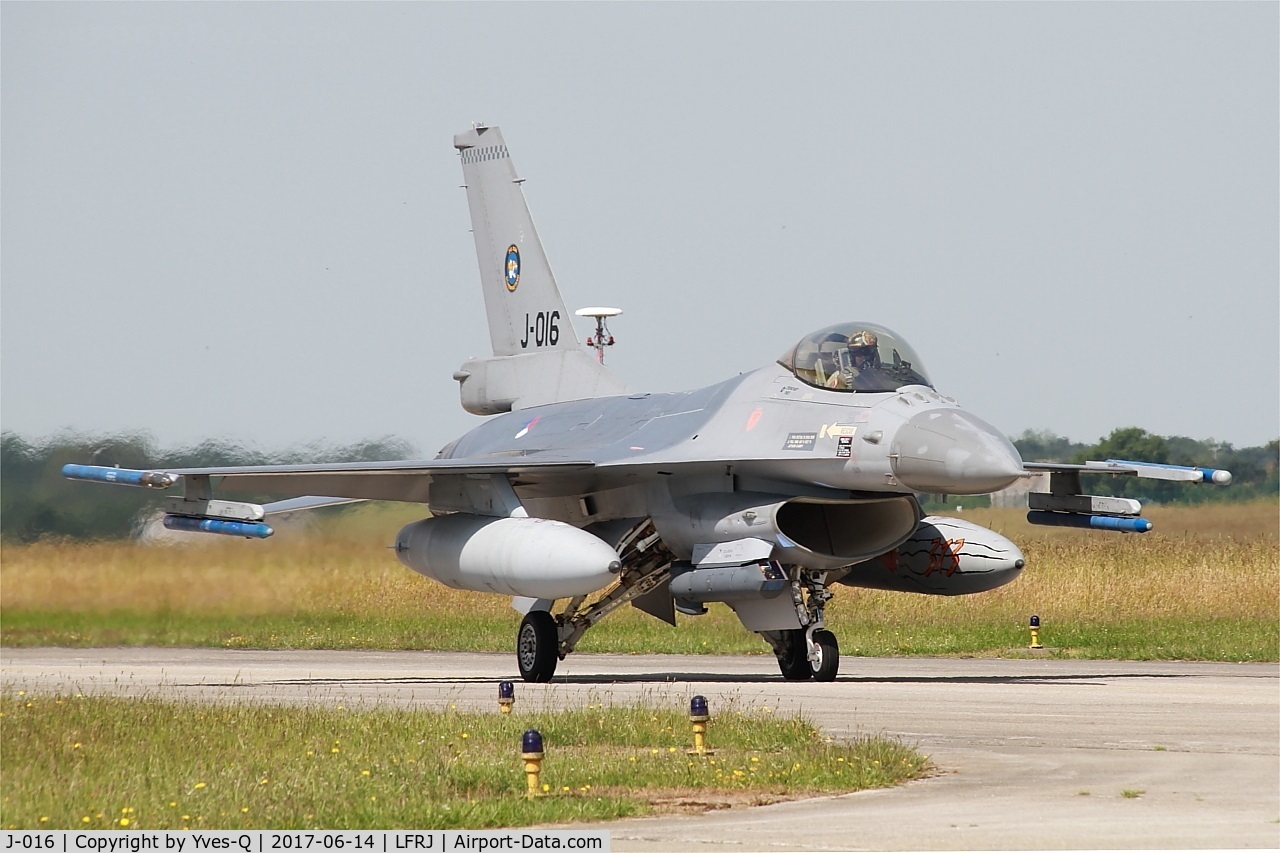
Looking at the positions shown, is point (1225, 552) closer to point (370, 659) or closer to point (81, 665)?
point (370, 659)

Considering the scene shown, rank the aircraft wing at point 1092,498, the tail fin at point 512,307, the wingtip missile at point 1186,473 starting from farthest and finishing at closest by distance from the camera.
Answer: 1. the tail fin at point 512,307
2. the aircraft wing at point 1092,498
3. the wingtip missile at point 1186,473

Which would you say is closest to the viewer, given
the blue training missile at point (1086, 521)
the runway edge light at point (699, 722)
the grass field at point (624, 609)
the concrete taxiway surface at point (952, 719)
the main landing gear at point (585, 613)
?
the concrete taxiway surface at point (952, 719)

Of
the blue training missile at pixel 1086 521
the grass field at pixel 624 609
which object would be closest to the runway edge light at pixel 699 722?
the blue training missile at pixel 1086 521

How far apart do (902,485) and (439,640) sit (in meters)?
12.3

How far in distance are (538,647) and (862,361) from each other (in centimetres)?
472

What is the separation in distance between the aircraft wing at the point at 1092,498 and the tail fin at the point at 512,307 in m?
5.62

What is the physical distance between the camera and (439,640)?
26469mm

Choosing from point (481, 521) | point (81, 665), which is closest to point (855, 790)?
point (481, 521)

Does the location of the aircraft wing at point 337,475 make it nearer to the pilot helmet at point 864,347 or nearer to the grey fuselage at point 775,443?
the grey fuselage at point 775,443

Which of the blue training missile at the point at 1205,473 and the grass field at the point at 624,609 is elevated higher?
the blue training missile at the point at 1205,473

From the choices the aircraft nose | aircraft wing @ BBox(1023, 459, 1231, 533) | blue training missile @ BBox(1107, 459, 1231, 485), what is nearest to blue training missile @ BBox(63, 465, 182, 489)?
the aircraft nose

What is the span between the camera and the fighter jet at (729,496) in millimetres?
16156

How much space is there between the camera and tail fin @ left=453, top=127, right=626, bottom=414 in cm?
2198

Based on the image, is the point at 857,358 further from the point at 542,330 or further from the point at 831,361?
the point at 542,330
